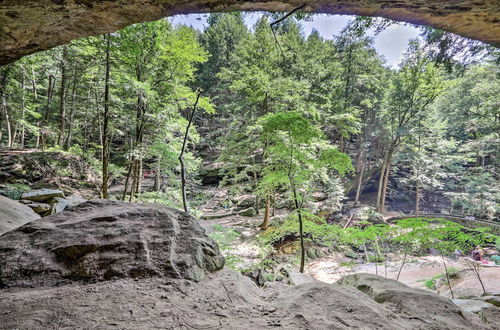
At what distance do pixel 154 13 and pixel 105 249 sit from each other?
3.29m

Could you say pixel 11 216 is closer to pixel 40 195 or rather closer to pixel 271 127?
pixel 40 195

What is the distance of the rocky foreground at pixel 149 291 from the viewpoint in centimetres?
171

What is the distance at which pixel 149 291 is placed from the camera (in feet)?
6.78

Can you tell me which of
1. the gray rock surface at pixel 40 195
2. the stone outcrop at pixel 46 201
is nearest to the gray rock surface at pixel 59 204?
the stone outcrop at pixel 46 201

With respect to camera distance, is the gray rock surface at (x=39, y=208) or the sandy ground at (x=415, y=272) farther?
the sandy ground at (x=415, y=272)

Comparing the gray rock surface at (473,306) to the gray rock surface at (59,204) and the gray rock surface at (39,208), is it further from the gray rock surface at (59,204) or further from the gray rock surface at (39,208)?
the gray rock surface at (39,208)

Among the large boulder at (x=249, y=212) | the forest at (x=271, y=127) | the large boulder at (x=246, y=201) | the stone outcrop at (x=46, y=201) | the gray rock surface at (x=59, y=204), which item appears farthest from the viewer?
the large boulder at (x=246, y=201)

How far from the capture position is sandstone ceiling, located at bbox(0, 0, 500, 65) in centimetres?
276

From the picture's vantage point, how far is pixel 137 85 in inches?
259

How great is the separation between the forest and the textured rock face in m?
1.61

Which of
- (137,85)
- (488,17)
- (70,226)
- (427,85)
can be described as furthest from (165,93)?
(427,85)

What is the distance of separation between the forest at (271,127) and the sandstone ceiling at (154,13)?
0.86m

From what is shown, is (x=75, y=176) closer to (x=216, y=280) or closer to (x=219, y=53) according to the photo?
(x=216, y=280)

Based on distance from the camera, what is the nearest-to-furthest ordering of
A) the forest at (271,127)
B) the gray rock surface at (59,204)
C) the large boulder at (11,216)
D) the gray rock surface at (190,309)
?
the gray rock surface at (190,309), the large boulder at (11,216), the forest at (271,127), the gray rock surface at (59,204)
